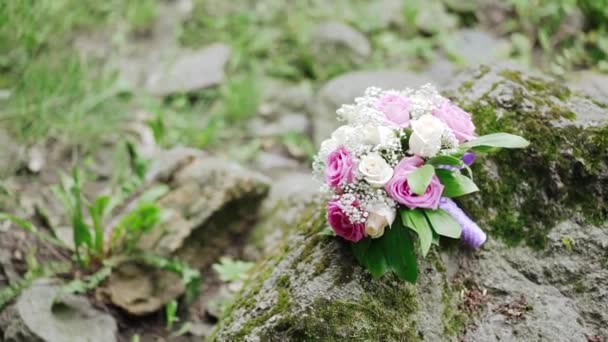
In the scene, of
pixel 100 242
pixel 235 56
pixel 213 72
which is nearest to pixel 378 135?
pixel 100 242

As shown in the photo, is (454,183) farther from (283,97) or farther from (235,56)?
(235,56)

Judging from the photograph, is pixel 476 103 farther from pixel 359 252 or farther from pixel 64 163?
pixel 64 163

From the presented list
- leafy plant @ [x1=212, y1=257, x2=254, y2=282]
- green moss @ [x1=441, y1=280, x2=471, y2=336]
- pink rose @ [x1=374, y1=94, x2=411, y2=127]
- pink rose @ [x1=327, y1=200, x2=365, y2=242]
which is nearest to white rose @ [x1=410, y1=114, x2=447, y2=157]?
pink rose @ [x1=374, y1=94, x2=411, y2=127]

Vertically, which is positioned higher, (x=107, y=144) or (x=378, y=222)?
(x=378, y=222)

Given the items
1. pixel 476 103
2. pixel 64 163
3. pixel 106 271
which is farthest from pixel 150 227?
pixel 476 103

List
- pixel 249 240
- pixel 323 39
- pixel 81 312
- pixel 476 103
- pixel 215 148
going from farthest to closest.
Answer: pixel 323 39 < pixel 215 148 < pixel 249 240 < pixel 81 312 < pixel 476 103

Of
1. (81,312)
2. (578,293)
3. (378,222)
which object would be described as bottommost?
(81,312)
